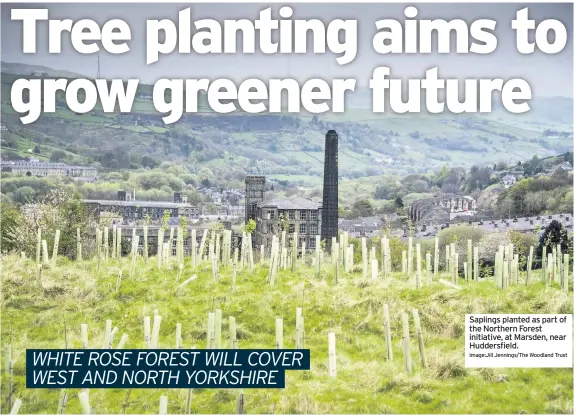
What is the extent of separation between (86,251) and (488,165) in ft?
25.7

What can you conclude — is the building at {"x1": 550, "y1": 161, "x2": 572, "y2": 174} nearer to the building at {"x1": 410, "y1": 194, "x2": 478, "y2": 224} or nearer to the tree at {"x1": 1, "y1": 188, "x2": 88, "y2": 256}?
the building at {"x1": 410, "y1": 194, "x2": 478, "y2": 224}

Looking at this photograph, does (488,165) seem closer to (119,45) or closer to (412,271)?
(412,271)

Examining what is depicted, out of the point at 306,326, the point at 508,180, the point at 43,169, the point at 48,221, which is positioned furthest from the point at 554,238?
the point at 43,169

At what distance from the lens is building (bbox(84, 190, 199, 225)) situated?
629 inches

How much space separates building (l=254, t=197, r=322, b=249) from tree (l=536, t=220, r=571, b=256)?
12.5 feet

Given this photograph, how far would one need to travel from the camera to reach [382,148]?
16.9m

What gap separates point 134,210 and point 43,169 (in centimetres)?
185

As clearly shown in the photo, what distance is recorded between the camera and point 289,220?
1631 cm

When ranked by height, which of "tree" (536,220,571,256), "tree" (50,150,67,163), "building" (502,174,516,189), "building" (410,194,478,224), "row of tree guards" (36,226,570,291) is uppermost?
"tree" (50,150,67,163)

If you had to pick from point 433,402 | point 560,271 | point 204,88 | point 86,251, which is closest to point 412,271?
point 560,271

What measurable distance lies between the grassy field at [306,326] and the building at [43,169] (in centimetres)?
155

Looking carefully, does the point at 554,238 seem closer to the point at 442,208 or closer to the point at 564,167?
the point at 564,167

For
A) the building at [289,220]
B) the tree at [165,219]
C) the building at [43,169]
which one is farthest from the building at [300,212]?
the building at [43,169]

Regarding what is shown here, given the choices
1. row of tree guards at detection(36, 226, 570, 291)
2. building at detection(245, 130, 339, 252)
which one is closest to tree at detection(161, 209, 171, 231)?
row of tree guards at detection(36, 226, 570, 291)
